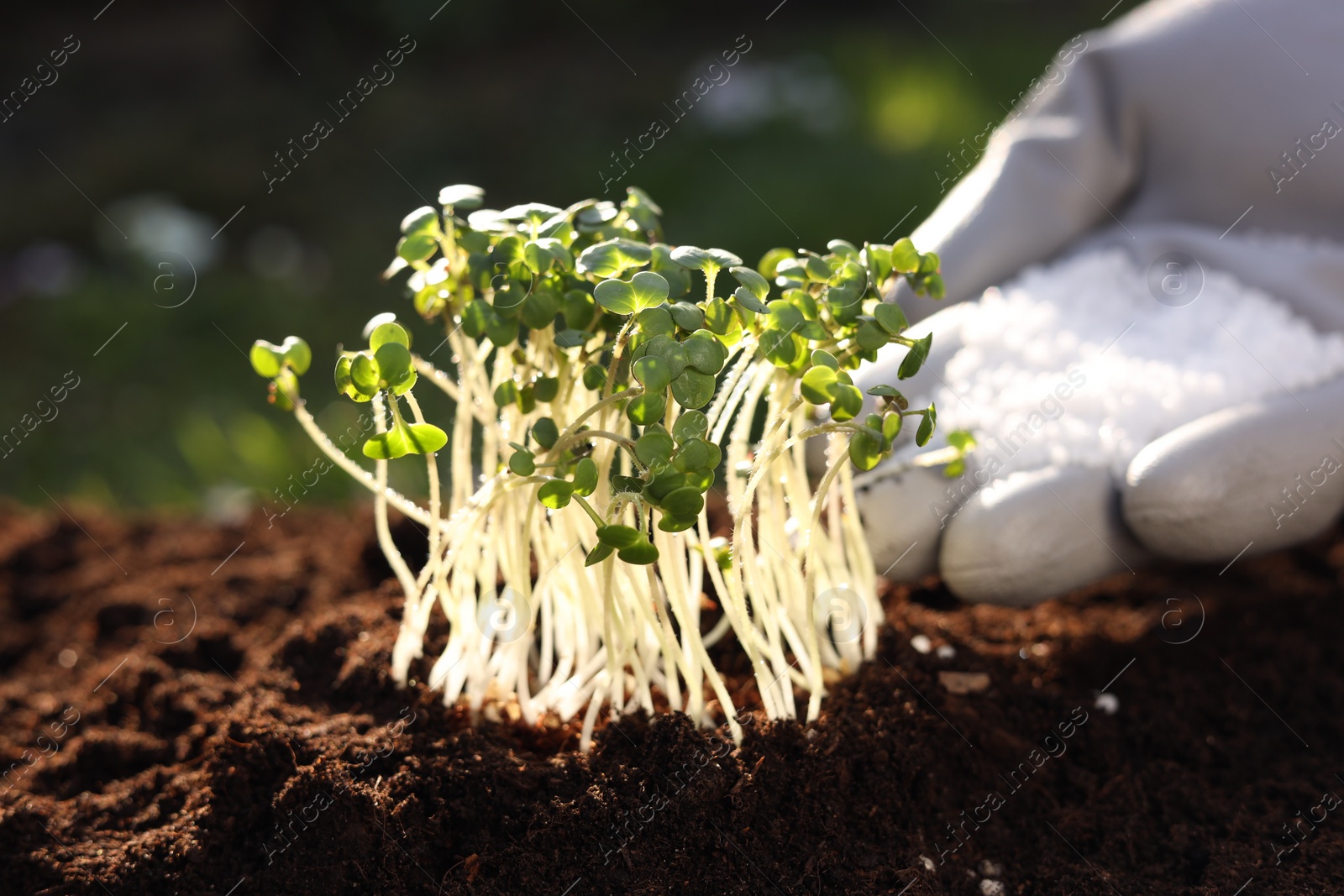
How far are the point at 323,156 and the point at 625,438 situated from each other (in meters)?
3.46

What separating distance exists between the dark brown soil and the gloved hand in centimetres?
18

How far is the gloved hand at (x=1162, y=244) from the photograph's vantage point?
1308 mm

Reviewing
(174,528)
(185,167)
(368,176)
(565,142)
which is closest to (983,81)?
(565,142)

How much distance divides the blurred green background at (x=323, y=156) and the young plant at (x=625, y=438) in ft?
3.96

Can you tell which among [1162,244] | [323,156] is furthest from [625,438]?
[323,156]

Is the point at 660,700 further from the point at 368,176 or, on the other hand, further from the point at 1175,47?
the point at 368,176

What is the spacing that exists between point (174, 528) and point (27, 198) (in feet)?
7.46

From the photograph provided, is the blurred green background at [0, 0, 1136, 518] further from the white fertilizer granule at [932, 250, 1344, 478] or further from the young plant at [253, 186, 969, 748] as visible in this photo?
the white fertilizer granule at [932, 250, 1344, 478]

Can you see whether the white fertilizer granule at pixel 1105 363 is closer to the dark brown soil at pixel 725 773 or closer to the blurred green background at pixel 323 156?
the dark brown soil at pixel 725 773

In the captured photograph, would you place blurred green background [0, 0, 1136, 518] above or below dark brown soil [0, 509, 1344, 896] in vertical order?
above

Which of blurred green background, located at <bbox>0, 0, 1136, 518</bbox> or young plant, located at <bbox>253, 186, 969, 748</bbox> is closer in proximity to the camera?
young plant, located at <bbox>253, 186, 969, 748</bbox>

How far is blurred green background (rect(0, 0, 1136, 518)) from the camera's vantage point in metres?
2.90

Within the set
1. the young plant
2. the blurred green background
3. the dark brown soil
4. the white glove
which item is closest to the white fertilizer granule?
the white glove

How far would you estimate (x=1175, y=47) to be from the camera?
1715 millimetres
